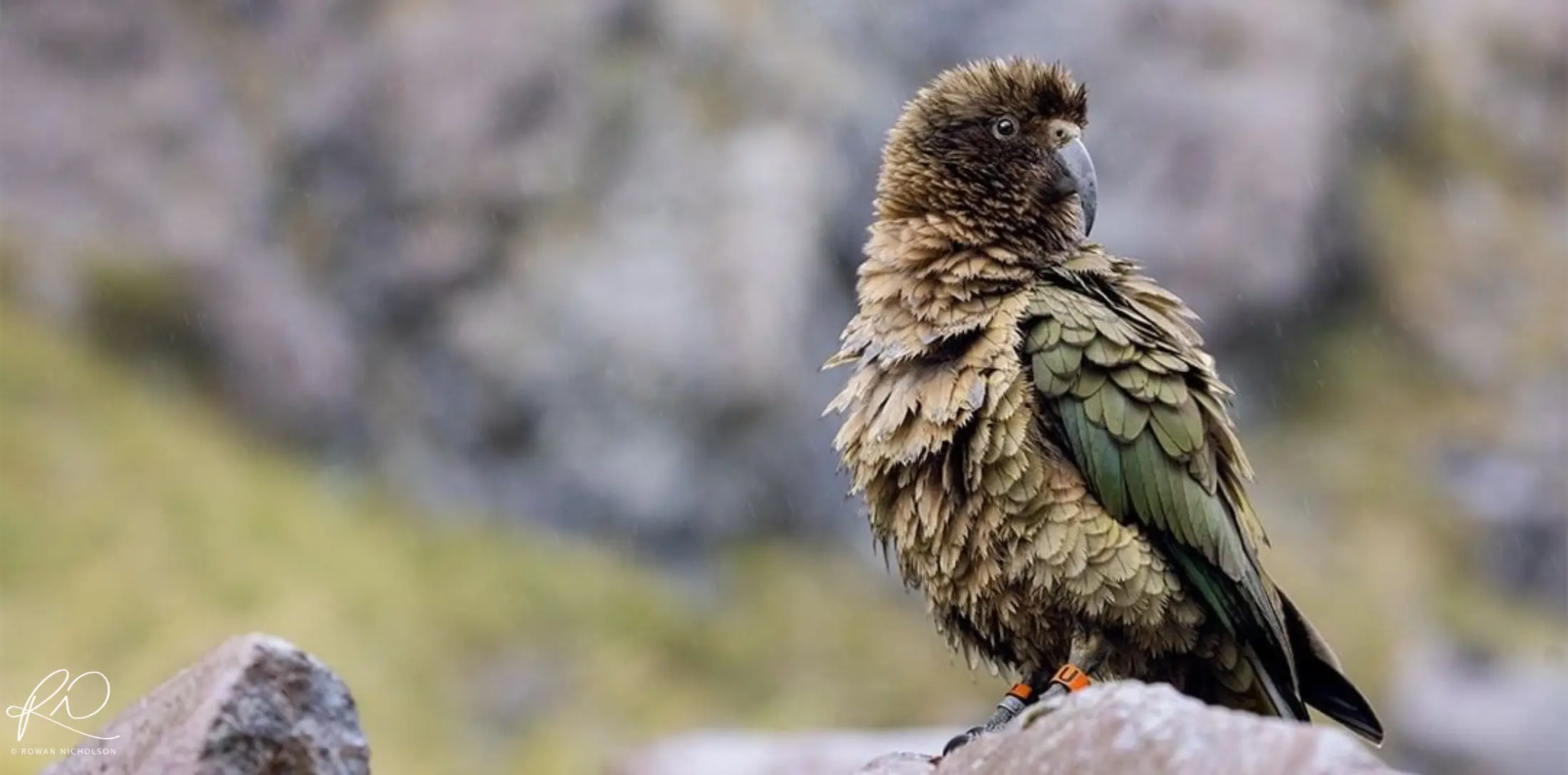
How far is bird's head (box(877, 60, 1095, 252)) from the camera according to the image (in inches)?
231

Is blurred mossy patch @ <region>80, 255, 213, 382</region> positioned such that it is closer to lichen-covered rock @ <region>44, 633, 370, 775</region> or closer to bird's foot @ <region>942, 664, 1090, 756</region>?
lichen-covered rock @ <region>44, 633, 370, 775</region>

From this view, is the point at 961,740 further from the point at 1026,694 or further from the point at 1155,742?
the point at 1155,742

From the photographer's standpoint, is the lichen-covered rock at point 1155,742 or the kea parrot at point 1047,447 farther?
the kea parrot at point 1047,447

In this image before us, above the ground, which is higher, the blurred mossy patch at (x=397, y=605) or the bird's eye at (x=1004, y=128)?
the blurred mossy patch at (x=397, y=605)

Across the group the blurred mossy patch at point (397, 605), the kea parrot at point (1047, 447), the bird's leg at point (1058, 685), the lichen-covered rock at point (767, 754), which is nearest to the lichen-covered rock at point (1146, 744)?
the bird's leg at point (1058, 685)

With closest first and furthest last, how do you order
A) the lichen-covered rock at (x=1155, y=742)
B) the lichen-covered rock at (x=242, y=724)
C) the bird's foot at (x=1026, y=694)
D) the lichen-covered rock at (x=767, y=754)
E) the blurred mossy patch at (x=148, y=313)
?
1. the lichen-covered rock at (x=1155, y=742)
2. the bird's foot at (x=1026, y=694)
3. the lichen-covered rock at (x=242, y=724)
4. the lichen-covered rock at (x=767, y=754)
5. the blurred mossy patch at (x=148, y=313)

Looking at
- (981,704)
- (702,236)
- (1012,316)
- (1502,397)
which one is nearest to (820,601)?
(981,704)

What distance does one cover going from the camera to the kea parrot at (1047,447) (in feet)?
17.3

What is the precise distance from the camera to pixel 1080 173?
5.91m

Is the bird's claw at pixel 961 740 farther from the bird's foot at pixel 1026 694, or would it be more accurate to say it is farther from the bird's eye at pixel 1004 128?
the bird's eye at pixel 1004 128

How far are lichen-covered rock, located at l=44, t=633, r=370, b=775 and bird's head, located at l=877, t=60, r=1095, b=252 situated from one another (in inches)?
112

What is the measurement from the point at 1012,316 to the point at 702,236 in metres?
11.4

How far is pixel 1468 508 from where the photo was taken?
18.2 m

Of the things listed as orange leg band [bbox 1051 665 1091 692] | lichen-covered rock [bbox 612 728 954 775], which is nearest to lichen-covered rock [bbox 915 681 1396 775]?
orange leg band [bbox 1051 665 1091 692]
